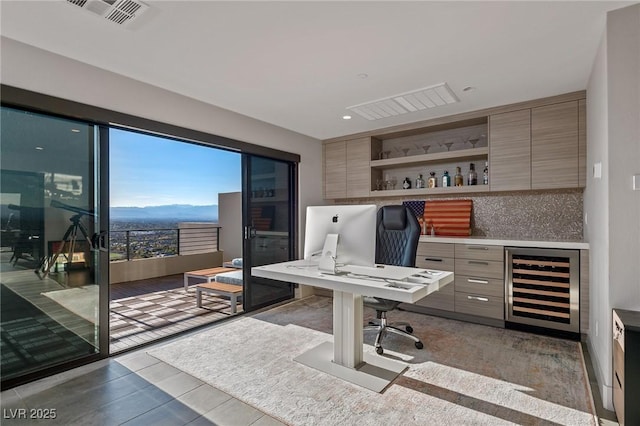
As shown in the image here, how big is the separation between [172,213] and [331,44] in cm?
586

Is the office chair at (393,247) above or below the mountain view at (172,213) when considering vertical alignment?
below

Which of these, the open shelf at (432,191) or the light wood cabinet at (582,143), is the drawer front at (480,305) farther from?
the light wood cabinet at (582,143)

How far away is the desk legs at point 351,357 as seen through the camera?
2.49 m

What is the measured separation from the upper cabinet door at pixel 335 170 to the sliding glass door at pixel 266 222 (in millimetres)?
646

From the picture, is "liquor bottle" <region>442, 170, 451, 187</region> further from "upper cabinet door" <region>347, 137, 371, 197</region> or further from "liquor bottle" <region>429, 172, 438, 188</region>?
"upper cabinet door" <region>347, 137, 371, 197</region>

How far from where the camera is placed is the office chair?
303cm

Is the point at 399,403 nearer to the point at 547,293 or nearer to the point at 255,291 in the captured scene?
the point at 547,293

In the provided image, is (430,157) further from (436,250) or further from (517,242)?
(517,242)

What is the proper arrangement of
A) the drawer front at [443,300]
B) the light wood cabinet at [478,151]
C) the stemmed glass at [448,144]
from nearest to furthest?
the light wood cabinet at [478,151]
the drawer front at [443,300]
the stemmed glass at [448,144]

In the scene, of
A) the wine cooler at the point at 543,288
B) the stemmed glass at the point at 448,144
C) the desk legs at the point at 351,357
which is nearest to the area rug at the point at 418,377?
the desk legs at the point at 351,357

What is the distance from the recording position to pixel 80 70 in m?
2.69

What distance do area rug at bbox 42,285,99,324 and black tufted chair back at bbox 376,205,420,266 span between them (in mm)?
2683

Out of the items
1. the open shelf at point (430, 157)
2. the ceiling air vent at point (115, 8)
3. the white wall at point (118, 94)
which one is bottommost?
the open shelf at point (430, 157)

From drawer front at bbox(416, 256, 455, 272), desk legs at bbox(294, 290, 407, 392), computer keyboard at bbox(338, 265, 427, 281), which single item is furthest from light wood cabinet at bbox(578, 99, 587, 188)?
desk legs at bbox(294, 290, 407, 392)
